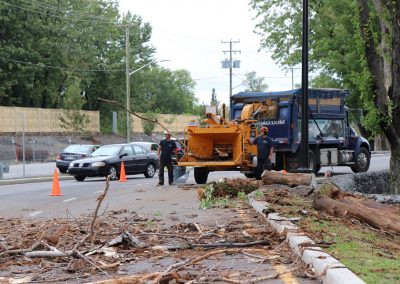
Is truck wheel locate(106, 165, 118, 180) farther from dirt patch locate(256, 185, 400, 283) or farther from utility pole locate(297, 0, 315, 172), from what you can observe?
dirt patch locate(256, 185, 400, 283)

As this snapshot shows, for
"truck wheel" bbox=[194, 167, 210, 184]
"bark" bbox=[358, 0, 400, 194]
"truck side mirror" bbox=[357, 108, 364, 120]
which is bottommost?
"truck wheel" bbox=[194, 167, 210, 184]

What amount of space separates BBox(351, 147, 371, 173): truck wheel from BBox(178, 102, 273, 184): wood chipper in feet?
23.7

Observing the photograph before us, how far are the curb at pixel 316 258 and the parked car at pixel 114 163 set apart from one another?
58.0 feet

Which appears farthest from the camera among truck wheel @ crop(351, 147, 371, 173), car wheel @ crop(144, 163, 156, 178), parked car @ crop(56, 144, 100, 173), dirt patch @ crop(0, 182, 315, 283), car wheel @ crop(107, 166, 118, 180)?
parked car @ crop(56, 144, 100, 173)

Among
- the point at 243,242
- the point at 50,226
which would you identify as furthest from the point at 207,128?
→ the point at 243,242

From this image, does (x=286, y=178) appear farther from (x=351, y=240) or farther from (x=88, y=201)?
(x=351, y=240)

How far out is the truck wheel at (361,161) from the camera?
28.5 m

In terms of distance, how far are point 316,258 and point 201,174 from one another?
16.3m

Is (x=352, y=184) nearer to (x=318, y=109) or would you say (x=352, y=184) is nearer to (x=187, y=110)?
(x=318, y=109)

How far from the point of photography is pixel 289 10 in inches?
1964

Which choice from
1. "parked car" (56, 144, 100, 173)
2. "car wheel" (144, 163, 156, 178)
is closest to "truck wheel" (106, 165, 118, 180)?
"car wheel" (144, 163, 156, 178)

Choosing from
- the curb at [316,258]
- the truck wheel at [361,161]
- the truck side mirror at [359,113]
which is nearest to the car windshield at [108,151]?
the truck wheel at [361,161]

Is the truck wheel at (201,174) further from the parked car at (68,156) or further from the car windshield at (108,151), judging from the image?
the parked car at (68,156)

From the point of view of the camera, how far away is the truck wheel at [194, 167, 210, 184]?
23.2m
